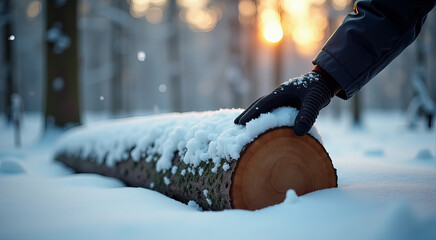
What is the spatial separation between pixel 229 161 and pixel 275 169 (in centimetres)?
23

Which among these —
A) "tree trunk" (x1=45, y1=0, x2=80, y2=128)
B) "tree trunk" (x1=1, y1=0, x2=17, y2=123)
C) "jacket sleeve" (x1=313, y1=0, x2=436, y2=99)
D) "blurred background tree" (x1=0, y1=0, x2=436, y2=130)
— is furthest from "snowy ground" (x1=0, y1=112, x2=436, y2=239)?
"tree trunk" (x1=1, y1=0, x2=17, y2=123)

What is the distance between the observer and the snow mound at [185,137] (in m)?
1.48

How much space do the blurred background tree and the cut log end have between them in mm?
2709

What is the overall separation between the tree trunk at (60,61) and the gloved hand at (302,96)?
5340 mm

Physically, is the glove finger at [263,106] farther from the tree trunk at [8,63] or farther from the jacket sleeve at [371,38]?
the tree trunk at [8,63]

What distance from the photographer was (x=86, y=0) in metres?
10.5

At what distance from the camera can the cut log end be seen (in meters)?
1.39

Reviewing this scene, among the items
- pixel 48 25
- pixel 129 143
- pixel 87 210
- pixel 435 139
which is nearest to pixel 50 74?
pixel 48 25

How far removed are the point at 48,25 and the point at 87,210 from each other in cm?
567

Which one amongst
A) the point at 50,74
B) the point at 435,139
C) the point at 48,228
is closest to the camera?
the point at 48,228

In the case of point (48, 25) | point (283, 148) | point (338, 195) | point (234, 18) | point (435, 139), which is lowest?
Answer: point (435, 139)

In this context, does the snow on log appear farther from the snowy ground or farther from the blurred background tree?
the blurred background tree

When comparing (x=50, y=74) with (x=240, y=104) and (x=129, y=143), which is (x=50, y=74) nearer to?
(x=129, y=143)

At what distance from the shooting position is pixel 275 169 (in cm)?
142
